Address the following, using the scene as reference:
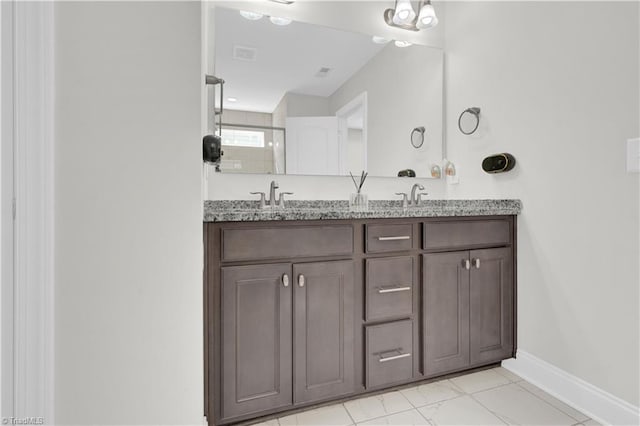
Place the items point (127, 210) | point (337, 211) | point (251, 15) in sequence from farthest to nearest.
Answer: point (251, 15) < point (337, 211) < point (127, 210)

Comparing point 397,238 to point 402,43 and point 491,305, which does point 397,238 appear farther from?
point 402,43

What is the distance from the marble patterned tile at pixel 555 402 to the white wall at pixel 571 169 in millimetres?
154

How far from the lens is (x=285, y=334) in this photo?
1.33 meters

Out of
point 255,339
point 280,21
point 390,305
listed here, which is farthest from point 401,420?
point 280,21

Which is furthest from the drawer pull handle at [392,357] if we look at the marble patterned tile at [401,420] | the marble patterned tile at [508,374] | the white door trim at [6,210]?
the white door trim at [6,210]

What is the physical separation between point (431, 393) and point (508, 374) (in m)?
0.51

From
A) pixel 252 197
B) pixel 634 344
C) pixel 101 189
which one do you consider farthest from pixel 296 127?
pixel 634 344

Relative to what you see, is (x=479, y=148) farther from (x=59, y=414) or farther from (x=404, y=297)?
(x=59, y=414)

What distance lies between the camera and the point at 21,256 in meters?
0.76

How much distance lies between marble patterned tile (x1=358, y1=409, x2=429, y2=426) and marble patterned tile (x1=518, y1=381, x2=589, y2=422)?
0.64 metres

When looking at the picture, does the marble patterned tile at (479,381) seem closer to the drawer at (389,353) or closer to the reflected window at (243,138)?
the drawer at (389,353)

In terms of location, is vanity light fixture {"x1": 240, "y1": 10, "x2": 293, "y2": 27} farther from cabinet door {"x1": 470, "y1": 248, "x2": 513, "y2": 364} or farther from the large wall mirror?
cabinet door {"x1": 470, "y1": 248, "x2": 513, "y2": 364}

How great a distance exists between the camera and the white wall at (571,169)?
1.34 m

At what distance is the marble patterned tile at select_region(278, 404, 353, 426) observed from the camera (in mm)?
1351
